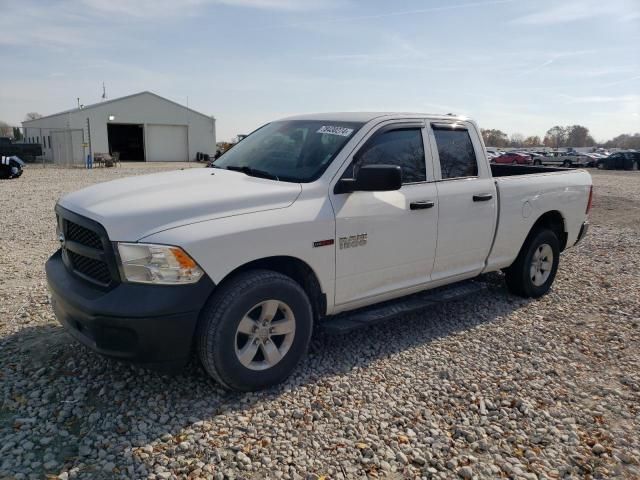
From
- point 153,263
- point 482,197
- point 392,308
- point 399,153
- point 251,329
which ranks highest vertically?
point 399,153

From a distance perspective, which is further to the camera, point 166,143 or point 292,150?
point 166,143

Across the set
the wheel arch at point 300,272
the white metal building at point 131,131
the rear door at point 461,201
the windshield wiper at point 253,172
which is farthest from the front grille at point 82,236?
the white metal building at point 131,131

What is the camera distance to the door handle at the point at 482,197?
4.72m

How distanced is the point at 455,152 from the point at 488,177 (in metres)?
0.48

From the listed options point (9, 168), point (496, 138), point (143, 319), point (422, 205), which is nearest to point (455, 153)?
point (422, 205)

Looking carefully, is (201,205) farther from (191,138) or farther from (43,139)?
(43,139)

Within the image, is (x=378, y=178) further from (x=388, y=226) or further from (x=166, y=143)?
(x=166, y=143)

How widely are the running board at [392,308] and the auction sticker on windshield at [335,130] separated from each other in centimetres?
150

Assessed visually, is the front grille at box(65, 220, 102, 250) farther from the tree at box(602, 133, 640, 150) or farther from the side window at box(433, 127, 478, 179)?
the tree at box(602, 133, 640, 150)

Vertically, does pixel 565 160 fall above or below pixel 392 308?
above

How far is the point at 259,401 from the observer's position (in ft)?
11.3

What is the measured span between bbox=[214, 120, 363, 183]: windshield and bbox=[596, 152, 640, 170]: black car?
139 ft

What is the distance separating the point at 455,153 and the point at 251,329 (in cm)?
264

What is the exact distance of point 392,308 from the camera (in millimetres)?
4363
